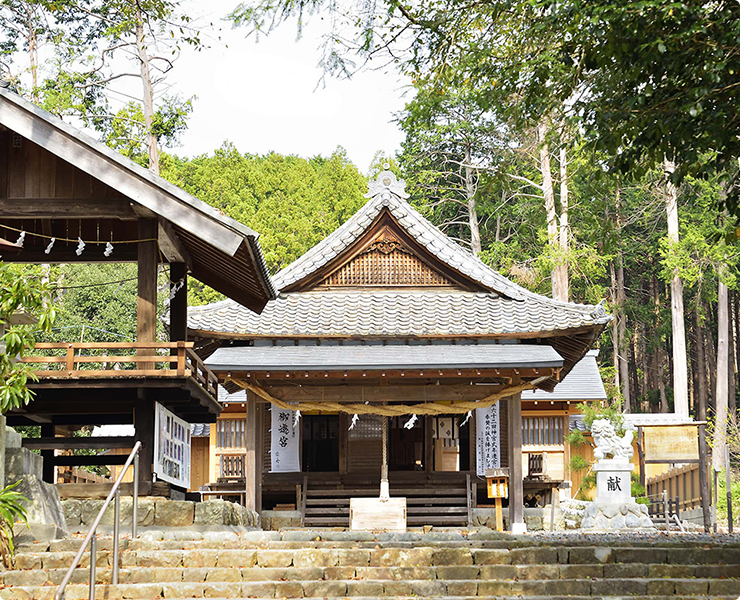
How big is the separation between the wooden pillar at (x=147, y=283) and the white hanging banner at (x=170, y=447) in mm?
981

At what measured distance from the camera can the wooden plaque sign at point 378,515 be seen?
16.2 metres

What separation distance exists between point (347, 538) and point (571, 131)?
4960 mm

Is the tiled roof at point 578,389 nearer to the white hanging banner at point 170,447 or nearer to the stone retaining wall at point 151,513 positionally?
the white hanging banner at point 170,447

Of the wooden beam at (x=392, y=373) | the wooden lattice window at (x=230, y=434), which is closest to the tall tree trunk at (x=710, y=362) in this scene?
the wooden lattice window at (x=230, y=434)

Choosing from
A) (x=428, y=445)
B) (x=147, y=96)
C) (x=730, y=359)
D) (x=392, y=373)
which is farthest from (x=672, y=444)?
(x=730, y=359)

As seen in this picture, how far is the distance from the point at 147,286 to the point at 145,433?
6.17ft

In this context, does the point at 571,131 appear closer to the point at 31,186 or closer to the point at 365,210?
the point at 31,186

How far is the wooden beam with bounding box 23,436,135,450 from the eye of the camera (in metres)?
12.1

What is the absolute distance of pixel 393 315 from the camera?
18.5 m

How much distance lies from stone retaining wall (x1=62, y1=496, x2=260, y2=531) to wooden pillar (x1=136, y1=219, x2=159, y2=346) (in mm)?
1958

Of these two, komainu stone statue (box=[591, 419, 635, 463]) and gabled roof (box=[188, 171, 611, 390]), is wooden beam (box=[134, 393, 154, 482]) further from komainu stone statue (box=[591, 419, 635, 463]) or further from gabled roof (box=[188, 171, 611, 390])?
komainu stone statue (box=[591, 419, 635, 463])

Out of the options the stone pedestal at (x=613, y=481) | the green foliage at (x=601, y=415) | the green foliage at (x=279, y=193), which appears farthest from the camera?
the green foliage at (x=279, y=193)

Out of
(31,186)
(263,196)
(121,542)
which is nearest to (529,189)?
(263,196)

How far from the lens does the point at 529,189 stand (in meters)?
42.5
